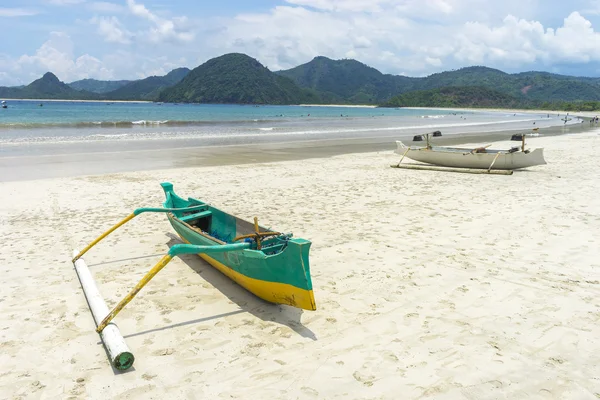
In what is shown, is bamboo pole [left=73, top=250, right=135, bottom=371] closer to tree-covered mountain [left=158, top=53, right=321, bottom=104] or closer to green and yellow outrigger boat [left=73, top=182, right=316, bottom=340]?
green and yellow outrigger boat [left=73, top=182, right=316, bottom=340]

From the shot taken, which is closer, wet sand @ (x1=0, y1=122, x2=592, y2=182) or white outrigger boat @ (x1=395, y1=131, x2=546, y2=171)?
white outrigger boat @ (x1=395, y1=131, x2=546, y2=171)

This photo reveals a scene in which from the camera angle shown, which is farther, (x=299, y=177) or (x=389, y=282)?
(x=299, y=177)

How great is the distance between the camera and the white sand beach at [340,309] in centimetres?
385

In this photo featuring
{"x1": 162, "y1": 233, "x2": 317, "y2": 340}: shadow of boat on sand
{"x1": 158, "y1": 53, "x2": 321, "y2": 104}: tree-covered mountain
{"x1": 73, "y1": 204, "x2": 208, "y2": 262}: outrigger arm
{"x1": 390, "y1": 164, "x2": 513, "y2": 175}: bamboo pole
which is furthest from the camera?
{"x1": 158, "y1": 53, "x2": 321, "y2": 104}: tree-covered mountain

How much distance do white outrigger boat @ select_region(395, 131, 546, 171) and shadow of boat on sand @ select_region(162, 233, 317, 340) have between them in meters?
11.4

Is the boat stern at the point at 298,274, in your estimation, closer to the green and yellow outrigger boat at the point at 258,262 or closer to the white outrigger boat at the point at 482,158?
the green and yellow outrigger boat at the point at 258,262

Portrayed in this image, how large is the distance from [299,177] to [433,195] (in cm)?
440

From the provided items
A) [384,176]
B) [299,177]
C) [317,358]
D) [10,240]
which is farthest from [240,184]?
[317,358]

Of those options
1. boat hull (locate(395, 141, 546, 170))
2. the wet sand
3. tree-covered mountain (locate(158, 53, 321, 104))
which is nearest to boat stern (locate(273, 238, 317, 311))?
boat hull (locate(395, 141, 546, 170))

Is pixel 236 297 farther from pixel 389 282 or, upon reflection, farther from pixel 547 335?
pixel 547 335

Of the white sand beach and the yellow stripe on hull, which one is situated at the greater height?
the yellow stripe on hull

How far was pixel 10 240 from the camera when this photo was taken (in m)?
7.79

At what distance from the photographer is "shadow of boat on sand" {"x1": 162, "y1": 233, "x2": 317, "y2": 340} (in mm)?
4906

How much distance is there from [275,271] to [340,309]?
99 centimetres
